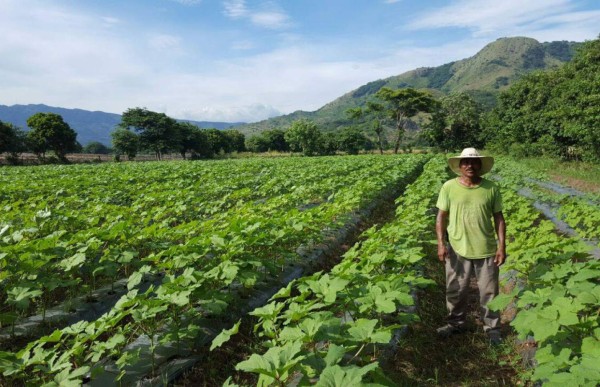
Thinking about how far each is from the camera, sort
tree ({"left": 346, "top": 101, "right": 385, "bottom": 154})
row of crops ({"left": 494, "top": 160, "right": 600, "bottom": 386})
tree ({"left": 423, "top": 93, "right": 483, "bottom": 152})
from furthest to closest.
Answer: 1. tree ({"left": 346, "top": 101, "right": 385, "bottom": 154})
2. tree ({"left": 423, "top": 93, "right": 483, "bottom": 152})
3. row of crops ({"left": 494, "top": 160, "right": 600, "bottom": 386})

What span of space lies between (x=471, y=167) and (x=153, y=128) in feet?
207

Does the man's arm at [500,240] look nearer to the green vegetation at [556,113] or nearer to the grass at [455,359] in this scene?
the grass at [455,359]

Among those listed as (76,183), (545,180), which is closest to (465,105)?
(545,180)

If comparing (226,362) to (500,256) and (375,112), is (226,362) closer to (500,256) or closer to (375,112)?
(500,256)

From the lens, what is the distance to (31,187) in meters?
12.5

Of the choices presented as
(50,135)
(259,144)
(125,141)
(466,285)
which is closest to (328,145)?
(259,144)

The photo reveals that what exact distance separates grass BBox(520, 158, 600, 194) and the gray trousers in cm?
1260

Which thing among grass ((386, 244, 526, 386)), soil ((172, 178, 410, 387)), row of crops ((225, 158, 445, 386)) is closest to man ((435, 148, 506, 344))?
grass ((386, 244, 526, 386))

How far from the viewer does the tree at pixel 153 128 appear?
2376 inches

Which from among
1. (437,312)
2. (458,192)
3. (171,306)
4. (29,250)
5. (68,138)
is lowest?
(437,312)

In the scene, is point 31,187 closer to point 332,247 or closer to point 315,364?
point 332,247

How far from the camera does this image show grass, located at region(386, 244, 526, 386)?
3.53 m

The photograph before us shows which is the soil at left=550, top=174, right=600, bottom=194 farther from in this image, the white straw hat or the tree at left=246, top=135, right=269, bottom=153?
the tree at left=246, top=135, right=269, bottom=153

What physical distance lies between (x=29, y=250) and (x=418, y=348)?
4.65m
